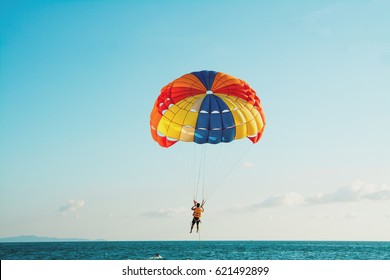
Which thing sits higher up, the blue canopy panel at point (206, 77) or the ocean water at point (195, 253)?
the blue canopy panel at point (206, 77)

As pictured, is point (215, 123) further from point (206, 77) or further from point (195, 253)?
point (195, 253)

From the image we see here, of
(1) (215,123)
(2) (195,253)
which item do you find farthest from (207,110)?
(2) (195,253)

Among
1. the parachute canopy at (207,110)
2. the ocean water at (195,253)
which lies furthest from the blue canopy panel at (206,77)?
the ocean water at (195,253)

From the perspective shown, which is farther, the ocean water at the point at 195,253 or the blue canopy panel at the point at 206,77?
the ocean water at the point at 195,253

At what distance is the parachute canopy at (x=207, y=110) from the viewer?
17984 millimetres

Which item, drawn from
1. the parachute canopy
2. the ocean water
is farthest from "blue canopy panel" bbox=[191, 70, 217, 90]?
the ocean water

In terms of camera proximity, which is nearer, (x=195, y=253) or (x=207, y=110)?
(x=207, y=110)

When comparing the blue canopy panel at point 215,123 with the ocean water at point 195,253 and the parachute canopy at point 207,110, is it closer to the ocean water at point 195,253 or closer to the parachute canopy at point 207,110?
the parachute canopy at point 207,110

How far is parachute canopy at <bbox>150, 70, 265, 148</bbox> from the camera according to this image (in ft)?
59.0

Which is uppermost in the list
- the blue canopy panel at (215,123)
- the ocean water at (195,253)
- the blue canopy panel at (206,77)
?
the blue canopy panel at (206,77)

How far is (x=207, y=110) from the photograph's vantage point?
18.0 m
